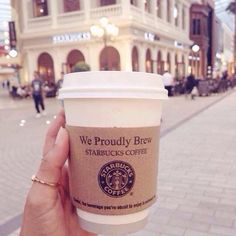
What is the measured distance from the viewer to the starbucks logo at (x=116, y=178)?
104 centimetres

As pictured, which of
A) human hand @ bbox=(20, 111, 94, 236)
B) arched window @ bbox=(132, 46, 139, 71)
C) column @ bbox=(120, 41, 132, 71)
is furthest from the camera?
arched window @ bbox=(132, 46, 139, 71)

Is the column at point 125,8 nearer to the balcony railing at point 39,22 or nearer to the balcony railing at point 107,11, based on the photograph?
the balcony railing at point 107,11

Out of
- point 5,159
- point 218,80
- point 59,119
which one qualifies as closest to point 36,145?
point 5,159

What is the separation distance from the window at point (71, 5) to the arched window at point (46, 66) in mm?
3350

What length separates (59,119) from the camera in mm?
1250

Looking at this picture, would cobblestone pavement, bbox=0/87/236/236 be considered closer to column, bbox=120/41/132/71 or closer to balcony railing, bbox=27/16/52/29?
column, bbox=120/41/132/71

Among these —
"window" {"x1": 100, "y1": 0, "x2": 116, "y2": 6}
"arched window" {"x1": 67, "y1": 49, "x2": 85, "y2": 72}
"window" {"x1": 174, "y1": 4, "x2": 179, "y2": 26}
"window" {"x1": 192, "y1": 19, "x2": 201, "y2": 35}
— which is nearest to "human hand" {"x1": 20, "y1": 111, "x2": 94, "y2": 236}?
"arched window" {"x1": 67, "y1": 49, "x2": 85, "y2": 72}

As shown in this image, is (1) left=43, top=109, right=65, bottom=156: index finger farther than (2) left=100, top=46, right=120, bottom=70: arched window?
No

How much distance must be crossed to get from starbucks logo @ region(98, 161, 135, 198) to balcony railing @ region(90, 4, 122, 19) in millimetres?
19192

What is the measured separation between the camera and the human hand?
112 centimetres

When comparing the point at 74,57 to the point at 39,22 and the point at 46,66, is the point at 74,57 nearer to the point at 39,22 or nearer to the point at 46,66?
the point at 46,66

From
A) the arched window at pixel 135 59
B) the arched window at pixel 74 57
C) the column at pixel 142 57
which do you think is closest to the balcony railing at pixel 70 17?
the arched window at pixel 74 57

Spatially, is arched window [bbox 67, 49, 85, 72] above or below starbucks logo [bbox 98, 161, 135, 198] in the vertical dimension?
above

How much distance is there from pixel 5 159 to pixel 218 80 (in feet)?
60.3
